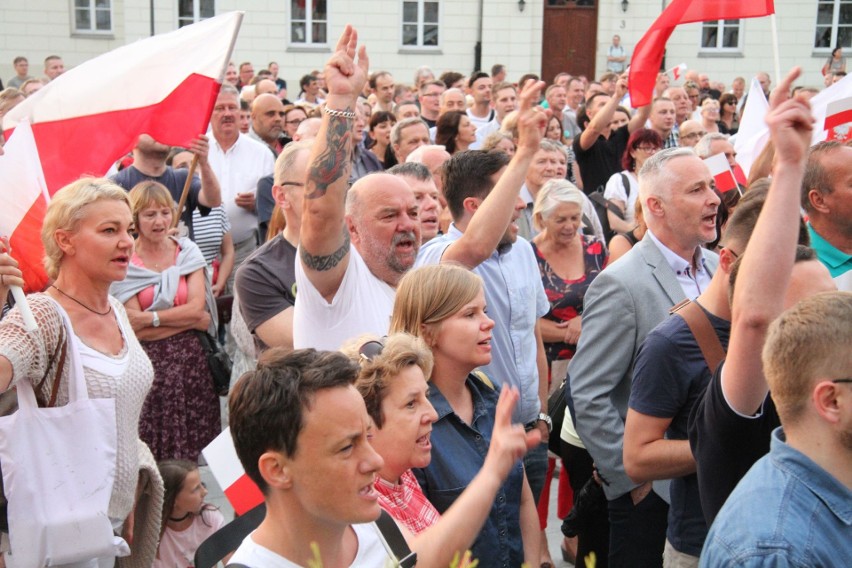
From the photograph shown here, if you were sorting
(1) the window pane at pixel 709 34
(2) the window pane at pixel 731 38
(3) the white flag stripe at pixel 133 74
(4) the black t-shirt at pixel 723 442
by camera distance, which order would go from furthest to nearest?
1. (2) the window pane at pixel 731 38
2. (1) the window pane at pixel 709 34
3. (3) the white flag stripe at pixel 133 74
4. (4) the black t-shirt at pixel 723 442

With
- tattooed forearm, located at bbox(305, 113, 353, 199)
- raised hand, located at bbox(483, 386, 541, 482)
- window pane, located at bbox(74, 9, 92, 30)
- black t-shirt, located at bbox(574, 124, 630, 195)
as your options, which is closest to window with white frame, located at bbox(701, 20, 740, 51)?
window pane, located at bbox(74, 9, 92, 30)

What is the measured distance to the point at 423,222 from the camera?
208 inches

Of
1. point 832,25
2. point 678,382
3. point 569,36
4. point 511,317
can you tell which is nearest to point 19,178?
point 511,317

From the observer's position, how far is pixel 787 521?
2.27 meters

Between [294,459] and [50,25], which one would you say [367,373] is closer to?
[294,459]

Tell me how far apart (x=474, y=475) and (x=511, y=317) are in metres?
1.48

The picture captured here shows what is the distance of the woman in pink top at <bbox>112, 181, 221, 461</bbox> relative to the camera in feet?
19.1

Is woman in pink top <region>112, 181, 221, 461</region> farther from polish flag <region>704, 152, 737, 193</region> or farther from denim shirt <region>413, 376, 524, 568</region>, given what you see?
polish flag <region>704, 152, 737, 193</region>

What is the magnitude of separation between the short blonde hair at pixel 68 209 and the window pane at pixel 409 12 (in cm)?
2436

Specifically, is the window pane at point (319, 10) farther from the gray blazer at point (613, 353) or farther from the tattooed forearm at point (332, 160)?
the tattooed forearm at point (332, 160)

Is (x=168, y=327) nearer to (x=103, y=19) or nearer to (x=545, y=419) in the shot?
(x=545, y=419)

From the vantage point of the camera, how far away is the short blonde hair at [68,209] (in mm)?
4051

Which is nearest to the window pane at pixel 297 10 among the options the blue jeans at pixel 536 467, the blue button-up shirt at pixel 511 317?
the blue button-up shirt at pixel 511 317

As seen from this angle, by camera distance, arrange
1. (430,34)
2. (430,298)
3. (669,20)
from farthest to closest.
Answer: (430,34)
(669,20)
(430,298)
